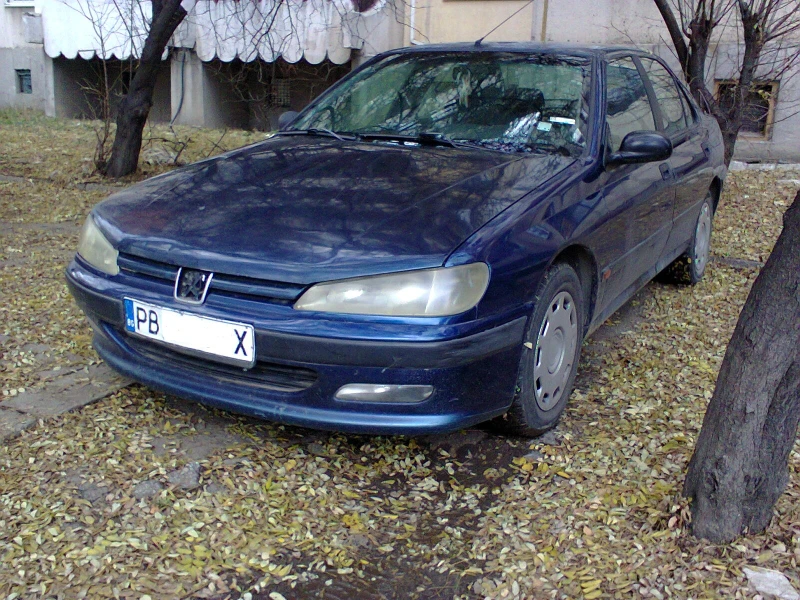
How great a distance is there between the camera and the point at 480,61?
4.06m

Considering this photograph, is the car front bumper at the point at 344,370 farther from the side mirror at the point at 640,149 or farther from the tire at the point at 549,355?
the side mirror at the point at 640,149

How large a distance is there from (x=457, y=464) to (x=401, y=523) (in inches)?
17.4

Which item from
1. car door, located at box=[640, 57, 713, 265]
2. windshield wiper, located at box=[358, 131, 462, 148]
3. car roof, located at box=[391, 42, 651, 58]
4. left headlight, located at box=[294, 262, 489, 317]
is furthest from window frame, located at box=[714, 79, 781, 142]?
left headlight, located at box=[294, 262, 489, 317]

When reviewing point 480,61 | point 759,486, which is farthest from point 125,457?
point 480,61

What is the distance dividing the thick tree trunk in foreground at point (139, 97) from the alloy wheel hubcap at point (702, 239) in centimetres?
535

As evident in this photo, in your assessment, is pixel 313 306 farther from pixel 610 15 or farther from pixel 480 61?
pixel 610 15

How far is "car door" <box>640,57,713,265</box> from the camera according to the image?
4578mm

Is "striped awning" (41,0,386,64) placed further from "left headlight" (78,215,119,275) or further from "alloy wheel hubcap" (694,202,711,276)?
"left headlight" (78,215,119,275)

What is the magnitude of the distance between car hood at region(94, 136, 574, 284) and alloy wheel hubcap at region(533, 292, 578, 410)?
0.47 m

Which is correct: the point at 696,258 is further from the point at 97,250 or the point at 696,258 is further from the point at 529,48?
the point at 97,250

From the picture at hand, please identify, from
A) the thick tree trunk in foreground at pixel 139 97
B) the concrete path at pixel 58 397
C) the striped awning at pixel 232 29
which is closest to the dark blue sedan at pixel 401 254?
the concrete path at pixel 58 397

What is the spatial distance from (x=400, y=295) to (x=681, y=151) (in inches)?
107

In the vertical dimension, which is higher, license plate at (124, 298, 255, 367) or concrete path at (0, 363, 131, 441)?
license plate at (124, 298, 255, 367)

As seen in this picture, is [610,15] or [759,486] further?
[610,15]
